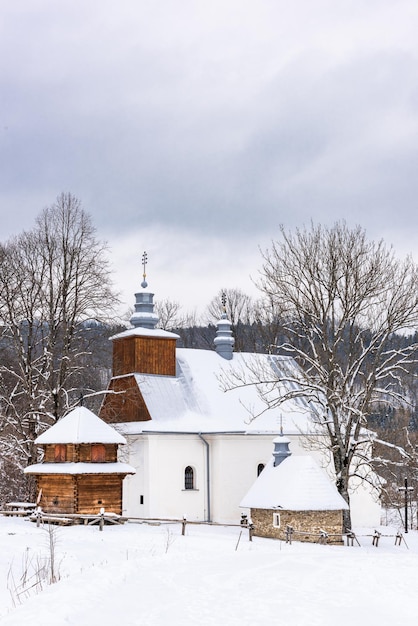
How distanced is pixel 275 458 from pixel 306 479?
8.22ft

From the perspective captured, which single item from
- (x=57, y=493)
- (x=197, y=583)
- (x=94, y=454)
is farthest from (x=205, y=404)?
(x=197, y=583)

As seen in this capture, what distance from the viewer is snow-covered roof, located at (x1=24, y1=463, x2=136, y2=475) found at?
29.7m

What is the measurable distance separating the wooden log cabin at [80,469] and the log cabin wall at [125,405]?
203 inches

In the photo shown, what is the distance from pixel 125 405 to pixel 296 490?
1064cm

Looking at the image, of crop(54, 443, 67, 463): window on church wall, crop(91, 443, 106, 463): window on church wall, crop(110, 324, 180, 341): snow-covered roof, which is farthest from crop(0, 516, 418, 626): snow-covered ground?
crop(110, 324, 180, 341): snow-covered roof

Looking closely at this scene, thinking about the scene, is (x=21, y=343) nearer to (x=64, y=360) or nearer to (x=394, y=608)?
(x=64, y=360)

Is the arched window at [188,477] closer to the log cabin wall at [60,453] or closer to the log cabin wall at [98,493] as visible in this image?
the log cabin wall at [98,493]

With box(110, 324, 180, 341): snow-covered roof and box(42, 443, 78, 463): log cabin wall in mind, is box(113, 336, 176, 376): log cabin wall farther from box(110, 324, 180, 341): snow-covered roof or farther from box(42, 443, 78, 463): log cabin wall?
box(42, 443, 78, 463): log cabin wall

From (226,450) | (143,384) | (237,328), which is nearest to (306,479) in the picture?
(226,450)

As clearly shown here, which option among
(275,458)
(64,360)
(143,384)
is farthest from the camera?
(143,384)

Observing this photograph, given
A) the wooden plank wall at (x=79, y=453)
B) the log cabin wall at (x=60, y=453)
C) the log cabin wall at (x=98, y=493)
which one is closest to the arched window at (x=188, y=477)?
the log cabin wall at (x=98, y=493)

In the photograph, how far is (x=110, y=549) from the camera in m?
22.8

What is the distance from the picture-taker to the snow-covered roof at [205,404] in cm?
A: 3603

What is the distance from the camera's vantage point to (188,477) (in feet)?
118
